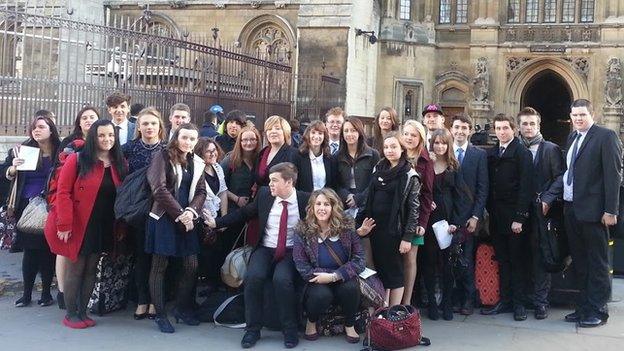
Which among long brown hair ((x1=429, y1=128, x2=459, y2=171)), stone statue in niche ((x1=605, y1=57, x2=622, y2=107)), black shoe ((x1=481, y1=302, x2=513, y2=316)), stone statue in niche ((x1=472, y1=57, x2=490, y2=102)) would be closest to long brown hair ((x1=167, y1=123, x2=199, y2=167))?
long brown hair ((x1=429, y1=128, x2=459, y2=171))

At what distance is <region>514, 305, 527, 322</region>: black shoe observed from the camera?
24.8 ft

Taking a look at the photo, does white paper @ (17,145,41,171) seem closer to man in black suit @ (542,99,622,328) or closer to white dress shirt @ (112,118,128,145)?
white dress shirt @ (112,118,128,145)

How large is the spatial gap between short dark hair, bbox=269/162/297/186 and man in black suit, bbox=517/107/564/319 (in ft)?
8.44

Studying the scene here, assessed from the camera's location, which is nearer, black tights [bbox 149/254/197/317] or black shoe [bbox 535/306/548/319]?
black tights [bbox 149/254/197/317]

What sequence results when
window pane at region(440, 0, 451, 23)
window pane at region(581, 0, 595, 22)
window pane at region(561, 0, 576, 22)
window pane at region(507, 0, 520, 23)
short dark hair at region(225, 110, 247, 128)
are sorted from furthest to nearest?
1. window pane at region(440, 0, 451, 23)
2. window pane at region(507, 0, 520, 23)
3. window pane at region(561, 0, 576, 22)
4. window pane at region(581, 0, 595, 22)
5. short dark hair at region(225, 110, 247, 128)

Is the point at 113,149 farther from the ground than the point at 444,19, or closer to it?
closer to it

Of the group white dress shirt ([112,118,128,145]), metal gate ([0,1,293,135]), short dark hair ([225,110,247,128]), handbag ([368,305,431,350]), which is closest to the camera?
handbag ([368,305,431,350])

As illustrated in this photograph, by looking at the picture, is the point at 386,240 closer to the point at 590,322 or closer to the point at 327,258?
the point at 327,258

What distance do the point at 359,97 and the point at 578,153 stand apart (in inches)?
597

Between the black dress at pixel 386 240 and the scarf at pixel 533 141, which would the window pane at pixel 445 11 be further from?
the black dress at pixel 386 240

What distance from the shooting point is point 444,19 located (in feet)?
82.6

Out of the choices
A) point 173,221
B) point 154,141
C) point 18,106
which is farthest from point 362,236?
point 18,106

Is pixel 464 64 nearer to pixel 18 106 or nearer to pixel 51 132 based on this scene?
pixel 18 106

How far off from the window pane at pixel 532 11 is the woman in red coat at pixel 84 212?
20.3 meters
